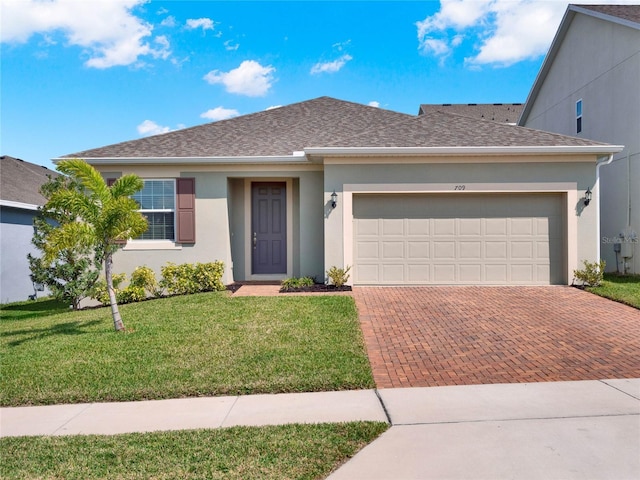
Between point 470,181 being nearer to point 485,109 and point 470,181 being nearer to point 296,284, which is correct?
point 296,284

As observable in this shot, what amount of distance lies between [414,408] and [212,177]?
8831 millimetres

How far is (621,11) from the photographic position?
13.9 meters

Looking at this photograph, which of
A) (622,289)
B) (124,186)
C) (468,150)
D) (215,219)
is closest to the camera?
(124,186)

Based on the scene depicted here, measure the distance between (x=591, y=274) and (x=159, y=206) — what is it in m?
10.7

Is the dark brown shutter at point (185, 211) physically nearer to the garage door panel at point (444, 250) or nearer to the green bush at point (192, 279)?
the green bush at point (192, 279)

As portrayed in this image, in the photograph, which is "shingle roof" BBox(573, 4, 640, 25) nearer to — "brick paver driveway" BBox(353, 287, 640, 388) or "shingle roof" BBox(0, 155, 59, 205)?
"brick paver driveway" BBox(353, 287, 640, 388)

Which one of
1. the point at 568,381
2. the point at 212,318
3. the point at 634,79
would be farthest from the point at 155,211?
the point at 634,79

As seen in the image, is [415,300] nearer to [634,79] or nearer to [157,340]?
[157,340]

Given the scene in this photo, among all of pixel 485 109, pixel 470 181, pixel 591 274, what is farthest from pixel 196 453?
pixel 485 109

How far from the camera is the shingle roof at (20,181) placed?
15.6 metres

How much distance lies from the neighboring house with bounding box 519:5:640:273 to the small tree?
12.5 metres

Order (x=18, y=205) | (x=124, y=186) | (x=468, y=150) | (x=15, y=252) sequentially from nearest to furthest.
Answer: (x=124, y=186) → (x=468, y=150) → (x=18, y=205) → (x=15, y=252)

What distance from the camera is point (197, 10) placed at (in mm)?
10945

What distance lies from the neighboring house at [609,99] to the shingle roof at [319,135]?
119 inches
